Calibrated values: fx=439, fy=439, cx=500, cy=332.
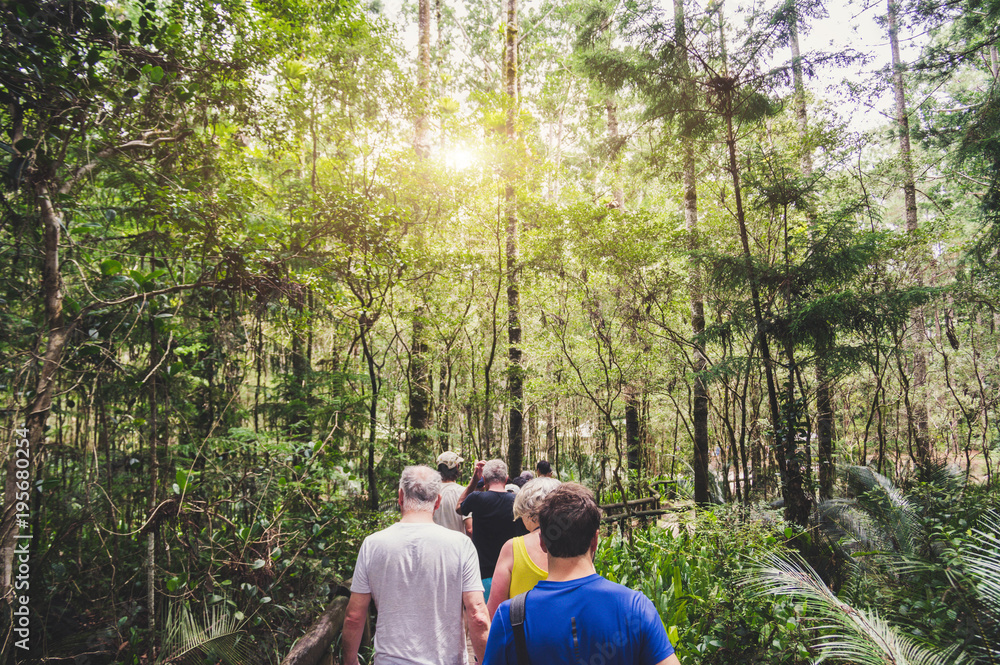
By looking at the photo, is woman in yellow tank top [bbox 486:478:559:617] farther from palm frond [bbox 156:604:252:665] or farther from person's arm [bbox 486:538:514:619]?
palm frond [bbox 156:604:252:665]

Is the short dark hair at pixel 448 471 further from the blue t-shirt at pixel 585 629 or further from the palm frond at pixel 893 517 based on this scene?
the palm frond at pixel 893 517

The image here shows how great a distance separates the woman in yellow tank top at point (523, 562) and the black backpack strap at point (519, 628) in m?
0.67

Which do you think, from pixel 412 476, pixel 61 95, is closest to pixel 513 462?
pixel 412 476

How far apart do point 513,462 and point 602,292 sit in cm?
380

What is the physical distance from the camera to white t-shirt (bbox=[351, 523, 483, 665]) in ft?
6.98

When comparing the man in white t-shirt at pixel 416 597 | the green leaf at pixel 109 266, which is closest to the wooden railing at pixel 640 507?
the man in white t-shirt at pixel 416 597

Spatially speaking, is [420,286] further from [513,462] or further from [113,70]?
[113,70]

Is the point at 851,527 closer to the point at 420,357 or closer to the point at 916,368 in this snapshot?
the point at 420,357

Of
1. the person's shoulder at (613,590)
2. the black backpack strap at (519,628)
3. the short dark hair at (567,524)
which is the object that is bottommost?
the black backpack strap at (519,628)

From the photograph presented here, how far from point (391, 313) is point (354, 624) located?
16.7ft

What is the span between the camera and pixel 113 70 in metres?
2.93

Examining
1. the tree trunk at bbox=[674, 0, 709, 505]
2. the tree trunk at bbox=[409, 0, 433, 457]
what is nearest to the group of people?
the tree trunk at bbox=[409, 0, 433, 457]

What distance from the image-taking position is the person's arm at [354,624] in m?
2.12

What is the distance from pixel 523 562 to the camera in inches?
92.0
